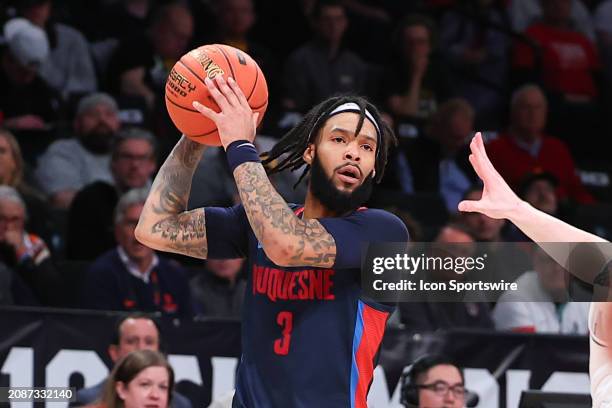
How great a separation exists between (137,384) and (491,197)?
279cm

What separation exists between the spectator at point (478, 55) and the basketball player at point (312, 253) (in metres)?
7.60

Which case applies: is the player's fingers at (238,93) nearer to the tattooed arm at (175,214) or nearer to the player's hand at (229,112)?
the player's hand at (229,112)

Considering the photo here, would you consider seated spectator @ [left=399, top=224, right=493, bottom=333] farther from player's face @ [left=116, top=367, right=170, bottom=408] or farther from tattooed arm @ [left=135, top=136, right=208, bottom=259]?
tattooed arm @ [left=135, top=136, right=208, bottom=259]

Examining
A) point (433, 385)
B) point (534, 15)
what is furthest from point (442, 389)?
point (534, 15)

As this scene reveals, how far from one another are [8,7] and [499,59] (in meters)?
4.75

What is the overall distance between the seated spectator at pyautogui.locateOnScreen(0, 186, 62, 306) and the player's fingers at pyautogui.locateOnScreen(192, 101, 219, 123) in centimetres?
376

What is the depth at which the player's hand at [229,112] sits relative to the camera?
4605 mm

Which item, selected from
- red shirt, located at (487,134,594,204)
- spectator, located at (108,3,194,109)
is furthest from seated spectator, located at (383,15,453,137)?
spectator, located at (108,3,194,109)

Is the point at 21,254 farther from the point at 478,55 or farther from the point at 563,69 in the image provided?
the point at 563,69

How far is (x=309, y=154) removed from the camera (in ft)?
15.8

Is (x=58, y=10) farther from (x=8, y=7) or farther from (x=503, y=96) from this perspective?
(x=503, y=96)

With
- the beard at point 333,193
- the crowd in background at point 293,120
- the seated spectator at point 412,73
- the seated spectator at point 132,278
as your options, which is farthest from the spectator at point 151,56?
the beard at point 333,193

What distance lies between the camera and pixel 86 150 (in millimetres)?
9719

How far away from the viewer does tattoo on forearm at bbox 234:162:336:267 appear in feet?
14.7
